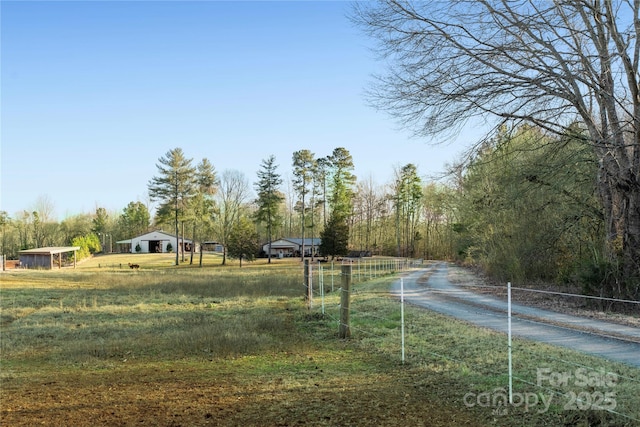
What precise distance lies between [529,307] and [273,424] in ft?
34.2

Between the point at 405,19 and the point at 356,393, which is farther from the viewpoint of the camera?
the point at 405,19

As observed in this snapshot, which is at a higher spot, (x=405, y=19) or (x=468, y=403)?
(x=405, y=19)

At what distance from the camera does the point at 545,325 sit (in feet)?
28.3

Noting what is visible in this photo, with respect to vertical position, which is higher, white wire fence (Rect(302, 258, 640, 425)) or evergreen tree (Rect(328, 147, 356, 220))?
evergreen tree (Rect(328, 147, 356, 220))

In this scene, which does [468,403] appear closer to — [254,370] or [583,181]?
[254,370]

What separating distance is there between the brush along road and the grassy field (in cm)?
71

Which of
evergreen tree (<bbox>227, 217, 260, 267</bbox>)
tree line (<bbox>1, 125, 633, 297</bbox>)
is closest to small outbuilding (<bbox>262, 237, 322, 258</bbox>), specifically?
tree line (<bbox>1, 125, 633, 297</bbox>)

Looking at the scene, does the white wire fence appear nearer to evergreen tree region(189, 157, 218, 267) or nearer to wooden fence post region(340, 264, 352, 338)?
wooden fence post region(340, 264, 352, 338)

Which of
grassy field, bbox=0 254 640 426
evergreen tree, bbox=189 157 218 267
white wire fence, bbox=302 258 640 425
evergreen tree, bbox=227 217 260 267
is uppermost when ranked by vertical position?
evergreen tree, bbox=189 157 218 267

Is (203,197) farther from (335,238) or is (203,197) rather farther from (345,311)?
(345,311)

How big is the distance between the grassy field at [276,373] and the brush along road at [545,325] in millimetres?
705

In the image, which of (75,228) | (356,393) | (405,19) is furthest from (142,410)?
(75,228)

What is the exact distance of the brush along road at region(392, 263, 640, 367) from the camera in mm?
7290

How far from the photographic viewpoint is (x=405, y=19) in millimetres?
10406
